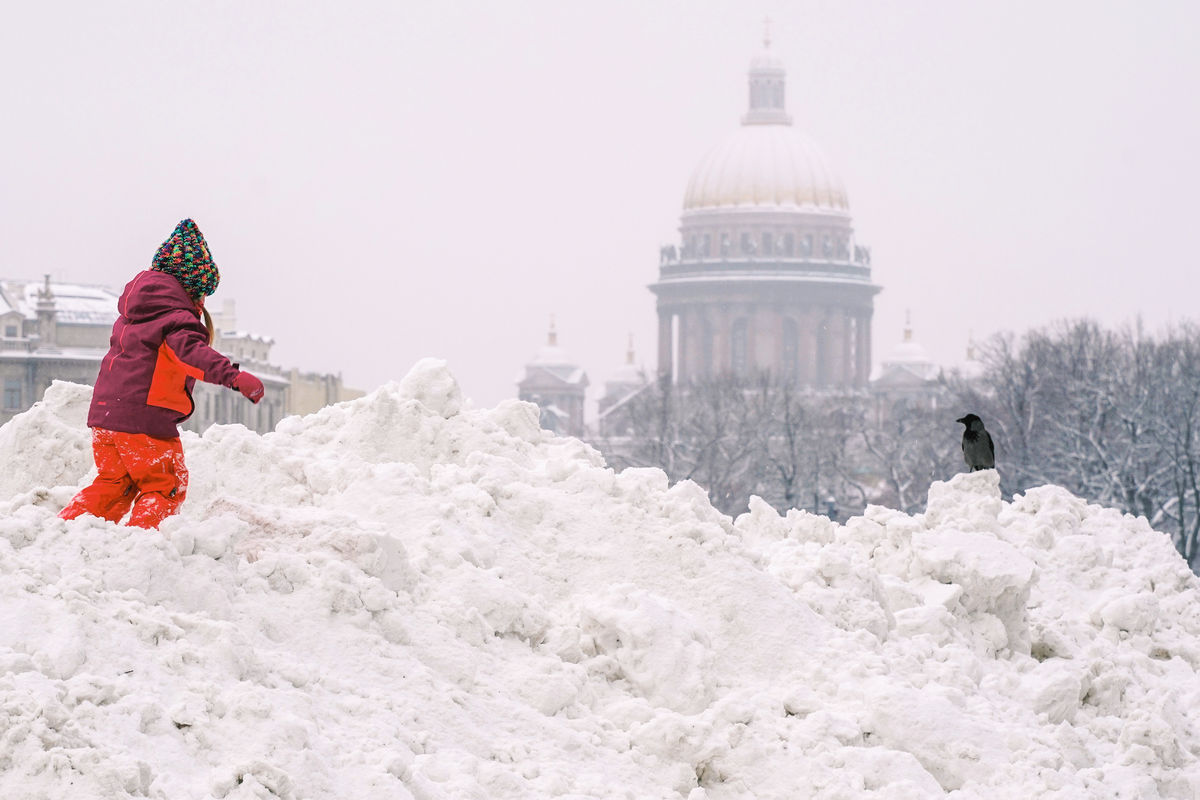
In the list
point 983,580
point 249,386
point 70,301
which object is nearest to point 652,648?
point 249,386

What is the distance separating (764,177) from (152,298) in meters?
131

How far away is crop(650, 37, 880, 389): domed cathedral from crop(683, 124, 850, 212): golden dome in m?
0.07

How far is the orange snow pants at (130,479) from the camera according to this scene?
627cm

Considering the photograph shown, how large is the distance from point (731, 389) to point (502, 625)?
55.8 m

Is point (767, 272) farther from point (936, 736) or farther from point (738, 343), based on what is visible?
point (936, 736)

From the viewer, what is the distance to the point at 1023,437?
41.5 meters

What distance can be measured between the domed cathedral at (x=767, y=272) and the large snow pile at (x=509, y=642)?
119 meters

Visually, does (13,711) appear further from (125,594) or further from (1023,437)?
(1023,437)

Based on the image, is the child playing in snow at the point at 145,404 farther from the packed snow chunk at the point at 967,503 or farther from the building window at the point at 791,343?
the building window at the point at 791,343

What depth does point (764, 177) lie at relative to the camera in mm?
135750

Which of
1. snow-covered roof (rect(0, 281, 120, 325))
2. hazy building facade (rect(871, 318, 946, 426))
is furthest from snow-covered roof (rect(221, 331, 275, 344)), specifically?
hazy building facade (rect(871, 318, 946, 426))

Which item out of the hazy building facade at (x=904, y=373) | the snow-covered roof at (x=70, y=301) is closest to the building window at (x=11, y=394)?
the snow-covered roof at (x=70, y=301)

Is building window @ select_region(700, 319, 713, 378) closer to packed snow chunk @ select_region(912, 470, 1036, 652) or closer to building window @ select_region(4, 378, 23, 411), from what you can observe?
building window @ select_region(4, 378, 23, 411)

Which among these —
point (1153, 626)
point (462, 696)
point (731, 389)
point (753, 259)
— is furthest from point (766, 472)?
point (753, 259)
